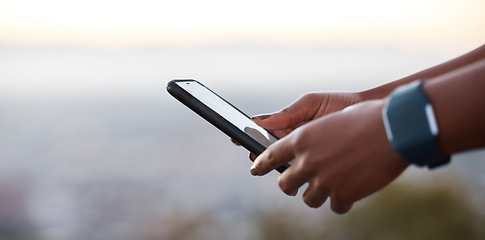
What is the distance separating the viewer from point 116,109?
19859mm

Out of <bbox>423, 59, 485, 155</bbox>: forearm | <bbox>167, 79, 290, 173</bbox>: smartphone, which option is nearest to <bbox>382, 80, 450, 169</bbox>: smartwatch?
<bbox>423, 59, 485, 155</bbox>: forearm

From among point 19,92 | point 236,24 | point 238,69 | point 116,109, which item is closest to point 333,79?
point 238,69

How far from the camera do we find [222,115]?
1.15 metres

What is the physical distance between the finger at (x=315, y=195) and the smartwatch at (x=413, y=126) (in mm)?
144

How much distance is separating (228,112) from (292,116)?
0.78 ft

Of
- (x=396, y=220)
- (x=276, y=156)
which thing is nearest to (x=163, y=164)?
(x=396, y=220)

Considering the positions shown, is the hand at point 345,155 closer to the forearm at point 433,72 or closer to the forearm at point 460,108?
the forearm at point 460,108

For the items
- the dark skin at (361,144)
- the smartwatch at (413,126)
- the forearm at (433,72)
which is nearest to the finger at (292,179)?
the dark skin at (361,144)

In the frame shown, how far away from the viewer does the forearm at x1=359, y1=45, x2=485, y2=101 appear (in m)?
1.22

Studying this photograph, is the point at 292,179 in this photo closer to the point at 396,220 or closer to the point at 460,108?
the point at 460,108

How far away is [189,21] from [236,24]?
3.32 ft

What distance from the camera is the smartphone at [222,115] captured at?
1111 millimetres

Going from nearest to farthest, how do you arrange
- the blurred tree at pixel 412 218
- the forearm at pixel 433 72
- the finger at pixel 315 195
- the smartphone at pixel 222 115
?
the finger at pixel 315 195 < the smartphone at pixel 222 115 < the forearm at pixel 433 72 < the blurred tree at pixel 412 218

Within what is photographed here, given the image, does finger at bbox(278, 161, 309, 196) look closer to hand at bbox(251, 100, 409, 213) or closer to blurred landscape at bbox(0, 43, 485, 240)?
hand at bbox(251, 100, 409, 213)
